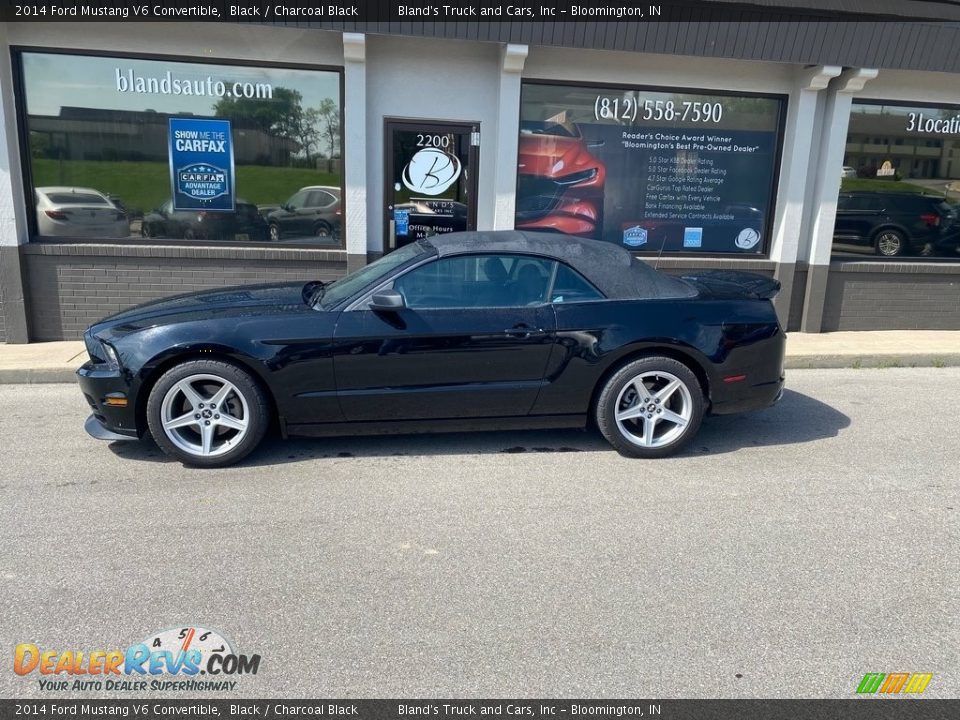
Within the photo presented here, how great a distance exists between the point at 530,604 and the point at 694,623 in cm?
69

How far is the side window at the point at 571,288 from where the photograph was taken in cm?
493

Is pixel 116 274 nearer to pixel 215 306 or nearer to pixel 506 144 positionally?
pixel 215 306

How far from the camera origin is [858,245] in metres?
9.20

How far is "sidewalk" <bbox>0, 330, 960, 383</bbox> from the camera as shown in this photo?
6.75 meters

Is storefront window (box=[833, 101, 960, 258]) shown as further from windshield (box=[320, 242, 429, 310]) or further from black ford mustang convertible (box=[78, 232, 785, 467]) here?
windshield (box=[320, 242, 429, 310])

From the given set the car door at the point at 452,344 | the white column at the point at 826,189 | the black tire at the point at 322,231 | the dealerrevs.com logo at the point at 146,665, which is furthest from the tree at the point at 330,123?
the dealerrevs.com logo at the point at 146,665

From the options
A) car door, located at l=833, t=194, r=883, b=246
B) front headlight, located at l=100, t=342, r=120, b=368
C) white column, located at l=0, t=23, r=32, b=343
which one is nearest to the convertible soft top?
front headlight, located at l=100, t=342, r=120, b=368

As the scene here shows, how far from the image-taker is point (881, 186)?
918 centimetres

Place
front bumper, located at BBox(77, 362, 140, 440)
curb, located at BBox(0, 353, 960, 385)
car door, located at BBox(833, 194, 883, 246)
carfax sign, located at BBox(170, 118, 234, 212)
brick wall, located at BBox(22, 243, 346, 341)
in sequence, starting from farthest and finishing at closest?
1. car door, located at BBox(833, 194, 883, 246)
2. carfax sign, located at BBox(170, 118, 234, 212)
3. brick wall, located at BBox(22, 243, 346, 341)
4. curb, located at BBox(0, 353, 960, 385)
5. front bumper, located at BBox(77, 362, 140, 440)

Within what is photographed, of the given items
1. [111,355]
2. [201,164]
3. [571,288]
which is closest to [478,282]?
[571,288]

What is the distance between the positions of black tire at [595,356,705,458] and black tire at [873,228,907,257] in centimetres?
583

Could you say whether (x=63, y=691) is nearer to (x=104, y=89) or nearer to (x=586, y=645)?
(x=586, y=645)

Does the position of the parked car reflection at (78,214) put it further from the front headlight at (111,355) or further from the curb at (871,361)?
the curb at (871,361)

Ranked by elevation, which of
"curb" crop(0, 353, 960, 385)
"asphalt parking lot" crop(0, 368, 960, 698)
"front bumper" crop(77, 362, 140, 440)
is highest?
"front bumper" crop(77, 362, 140, 440)
